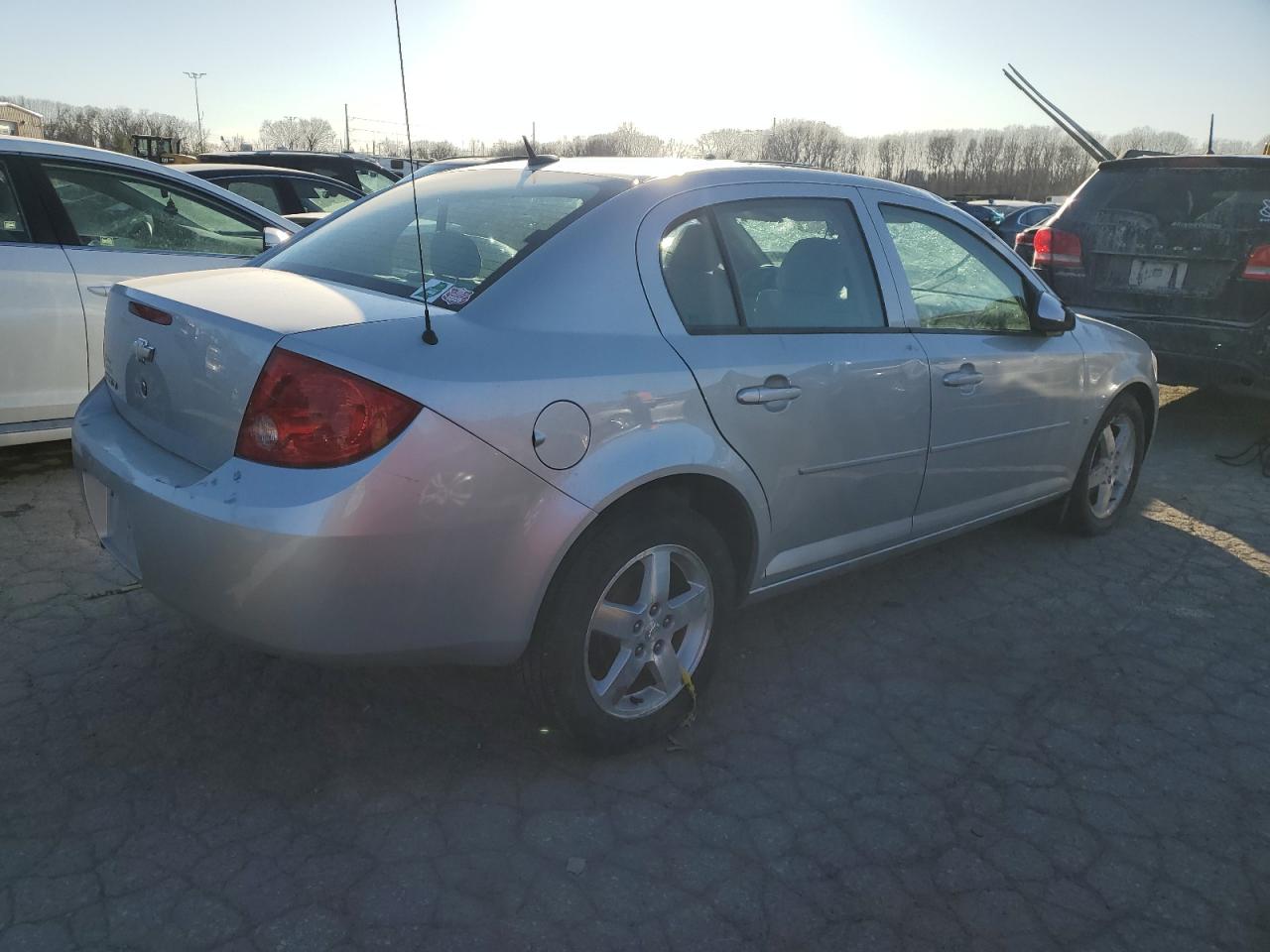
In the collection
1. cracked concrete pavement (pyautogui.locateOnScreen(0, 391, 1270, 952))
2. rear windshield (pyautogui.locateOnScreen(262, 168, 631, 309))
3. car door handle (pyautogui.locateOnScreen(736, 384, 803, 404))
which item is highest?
rear windshield (pyautogui.locateOnScreen(262, 168, 631, 309))

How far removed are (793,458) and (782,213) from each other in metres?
0.82

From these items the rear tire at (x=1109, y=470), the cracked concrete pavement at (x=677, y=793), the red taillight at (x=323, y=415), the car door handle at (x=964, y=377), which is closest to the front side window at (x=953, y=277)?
the car door handle at (x=964, y=377)

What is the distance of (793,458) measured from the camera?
3174 mm

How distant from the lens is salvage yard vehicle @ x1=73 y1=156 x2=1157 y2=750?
2377 mm

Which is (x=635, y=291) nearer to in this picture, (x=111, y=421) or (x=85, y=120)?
(x=111, y=421)

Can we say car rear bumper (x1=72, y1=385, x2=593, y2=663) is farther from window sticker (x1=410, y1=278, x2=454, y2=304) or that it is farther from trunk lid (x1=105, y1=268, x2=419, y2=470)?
window sticker (x1=410, y1=278, x2=454, y2=304)

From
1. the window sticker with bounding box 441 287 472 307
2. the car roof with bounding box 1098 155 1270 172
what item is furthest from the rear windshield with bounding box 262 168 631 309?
the car roof with bounding box 1098 155 1270 172

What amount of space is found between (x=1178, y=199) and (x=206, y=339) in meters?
6.20

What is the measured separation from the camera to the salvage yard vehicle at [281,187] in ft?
30.2

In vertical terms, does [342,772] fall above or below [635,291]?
below

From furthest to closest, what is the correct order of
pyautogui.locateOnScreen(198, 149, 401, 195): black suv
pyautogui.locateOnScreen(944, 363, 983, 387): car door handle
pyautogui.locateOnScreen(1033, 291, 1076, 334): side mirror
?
pyautogui.locateOnScreen(198, 149, 401, 195): black suv
pyautogui.locateOnScreen(1033, 291, 1076, 334): side mirror
pyautogui.locateOnScreen(944, 363, 983, 387): car door handle

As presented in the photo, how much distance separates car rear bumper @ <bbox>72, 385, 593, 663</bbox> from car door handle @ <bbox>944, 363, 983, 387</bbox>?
1.72 m

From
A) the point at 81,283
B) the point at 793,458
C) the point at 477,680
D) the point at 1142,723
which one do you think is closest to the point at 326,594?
the point at 477,680

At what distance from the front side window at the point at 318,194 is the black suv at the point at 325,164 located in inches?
56.2
